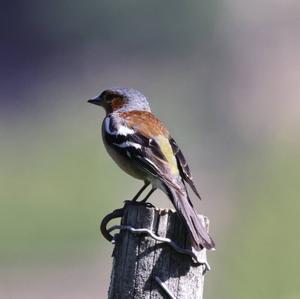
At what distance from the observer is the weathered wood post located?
16.5ft

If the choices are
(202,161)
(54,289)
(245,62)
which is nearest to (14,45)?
(245,62)

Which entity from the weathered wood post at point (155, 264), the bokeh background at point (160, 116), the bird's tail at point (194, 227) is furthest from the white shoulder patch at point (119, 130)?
the bokeh background at point (160, 116)

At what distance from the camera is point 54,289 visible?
1174 cm

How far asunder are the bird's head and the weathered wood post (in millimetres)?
2590

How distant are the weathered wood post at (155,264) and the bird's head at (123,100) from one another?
2590mm

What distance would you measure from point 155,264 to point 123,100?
2.91 m

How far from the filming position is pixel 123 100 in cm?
779

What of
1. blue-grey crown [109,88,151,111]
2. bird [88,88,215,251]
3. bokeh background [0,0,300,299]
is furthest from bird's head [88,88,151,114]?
bokeh background [0,0,300,299]

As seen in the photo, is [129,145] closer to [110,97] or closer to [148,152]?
[148,152]

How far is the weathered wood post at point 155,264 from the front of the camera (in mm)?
5027

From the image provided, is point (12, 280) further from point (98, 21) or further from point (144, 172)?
point (98, 21)

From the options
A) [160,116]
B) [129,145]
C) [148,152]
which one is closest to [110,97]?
[129,145]

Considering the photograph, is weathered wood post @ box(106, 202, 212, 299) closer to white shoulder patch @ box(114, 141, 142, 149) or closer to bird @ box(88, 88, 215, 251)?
bird @ box(88, 88, 215, 251)

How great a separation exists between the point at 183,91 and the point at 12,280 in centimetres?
675
